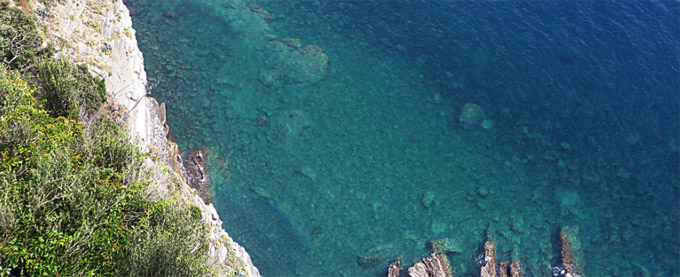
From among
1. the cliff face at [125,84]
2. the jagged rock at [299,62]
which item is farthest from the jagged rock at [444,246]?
the jagged rock at [299,62]

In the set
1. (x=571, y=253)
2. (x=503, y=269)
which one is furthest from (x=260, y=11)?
(x=571, y=253)

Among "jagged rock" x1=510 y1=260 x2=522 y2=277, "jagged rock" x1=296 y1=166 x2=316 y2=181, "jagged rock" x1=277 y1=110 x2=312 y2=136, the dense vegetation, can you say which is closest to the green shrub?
the dense vegetation

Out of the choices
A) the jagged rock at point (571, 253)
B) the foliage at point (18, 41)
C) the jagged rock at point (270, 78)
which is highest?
the foliage at point (18, 41)

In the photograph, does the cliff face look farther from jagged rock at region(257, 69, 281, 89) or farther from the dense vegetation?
jagged rock at region(257, 69, 281, 89)

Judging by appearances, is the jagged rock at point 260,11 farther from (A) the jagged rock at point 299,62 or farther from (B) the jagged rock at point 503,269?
(B) the jagged rock at point 503,269

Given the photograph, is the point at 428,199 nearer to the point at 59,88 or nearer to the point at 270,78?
the point at 270,78

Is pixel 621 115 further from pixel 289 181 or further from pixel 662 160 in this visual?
pixel 289 181
